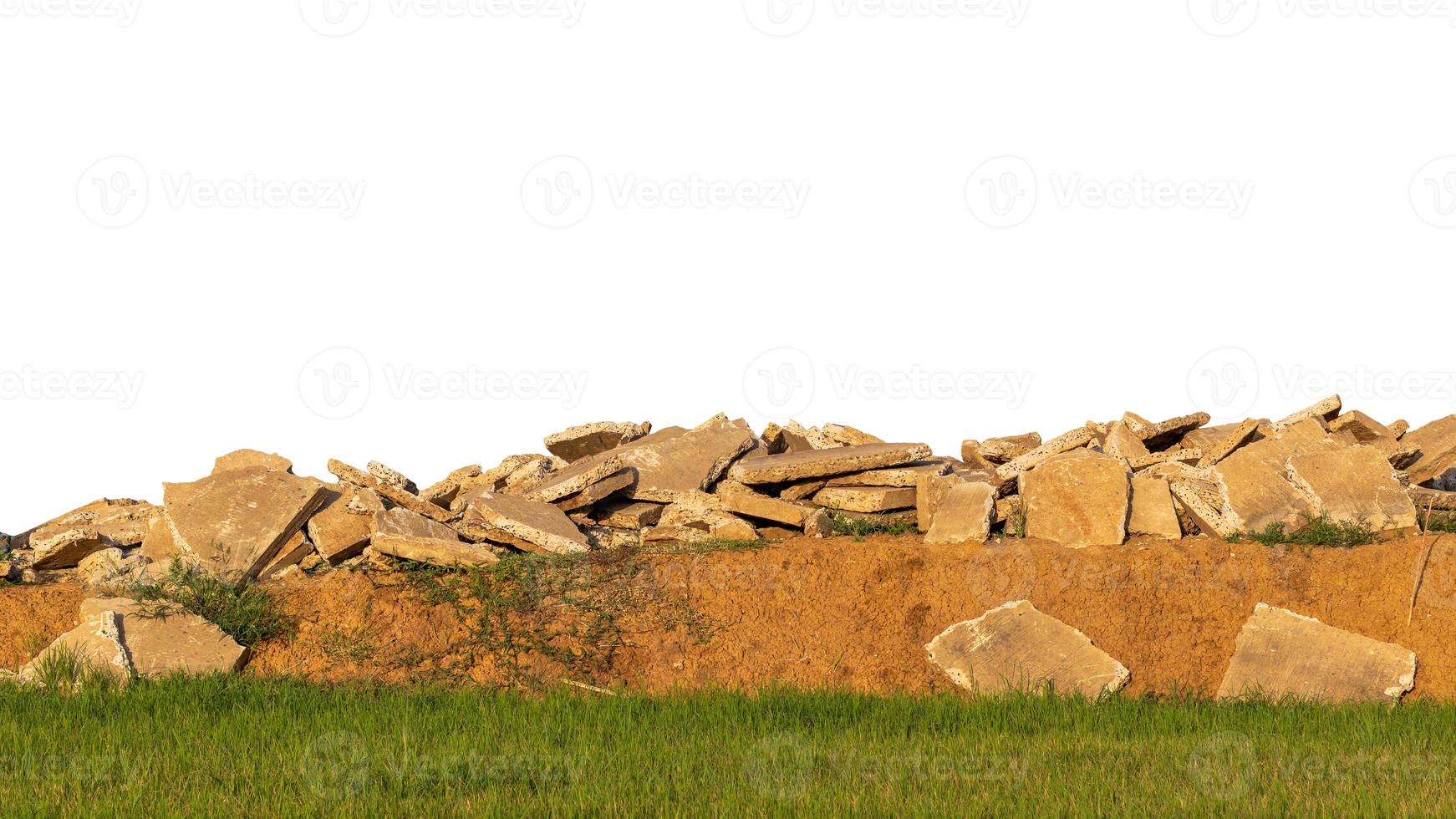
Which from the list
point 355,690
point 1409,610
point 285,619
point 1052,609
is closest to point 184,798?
point 355,690

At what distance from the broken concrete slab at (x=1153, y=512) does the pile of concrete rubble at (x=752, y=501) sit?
2cm

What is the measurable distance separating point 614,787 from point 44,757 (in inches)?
162

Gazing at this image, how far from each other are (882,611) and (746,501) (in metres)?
2.09

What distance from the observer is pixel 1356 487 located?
13.0 meters

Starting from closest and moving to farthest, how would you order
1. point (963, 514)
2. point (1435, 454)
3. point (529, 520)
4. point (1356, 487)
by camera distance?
point (963, 514)
point (529, 520)
point (1356, 487)
point (1435, 454)

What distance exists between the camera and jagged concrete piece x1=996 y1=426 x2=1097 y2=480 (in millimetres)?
13508

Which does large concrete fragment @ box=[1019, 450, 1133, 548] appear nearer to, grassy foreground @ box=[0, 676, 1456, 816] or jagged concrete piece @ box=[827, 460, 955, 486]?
jagged concrete piece @ box=[827, 460, 955, 486]

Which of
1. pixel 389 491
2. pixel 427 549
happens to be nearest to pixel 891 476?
pixel 427 549

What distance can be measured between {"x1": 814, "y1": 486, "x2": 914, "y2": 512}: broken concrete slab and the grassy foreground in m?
3.36

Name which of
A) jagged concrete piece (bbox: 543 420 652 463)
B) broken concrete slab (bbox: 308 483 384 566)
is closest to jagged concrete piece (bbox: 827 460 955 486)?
jagged concrete piece (bbox: 543 420 652 463)

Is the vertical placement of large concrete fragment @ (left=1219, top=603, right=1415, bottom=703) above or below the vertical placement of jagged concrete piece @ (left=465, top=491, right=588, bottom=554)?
below

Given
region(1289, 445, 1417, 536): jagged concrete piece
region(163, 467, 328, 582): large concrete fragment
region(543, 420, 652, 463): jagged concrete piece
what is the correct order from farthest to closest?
1. region(543, 420, 652, 463): jagged concrete piece
2. region(1289, 445, 1417, 536): jagged concrete piece
3. region(163, 467, 328, 582): large concrete fragment

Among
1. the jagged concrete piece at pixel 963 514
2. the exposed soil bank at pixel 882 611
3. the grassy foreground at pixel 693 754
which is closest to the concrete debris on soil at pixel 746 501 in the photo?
the jagged concrete piece at pixel 963 514

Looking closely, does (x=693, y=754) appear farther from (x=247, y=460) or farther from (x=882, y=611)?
(x=247, y=460)
